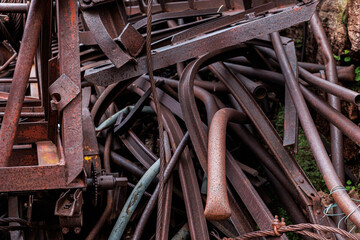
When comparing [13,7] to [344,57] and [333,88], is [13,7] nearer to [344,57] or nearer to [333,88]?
[333,88]

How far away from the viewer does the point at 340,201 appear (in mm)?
1986

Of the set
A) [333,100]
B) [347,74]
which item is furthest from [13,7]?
[347,74]

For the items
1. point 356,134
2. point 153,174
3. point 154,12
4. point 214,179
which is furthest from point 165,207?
point 154,12

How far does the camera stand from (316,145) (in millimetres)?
2393

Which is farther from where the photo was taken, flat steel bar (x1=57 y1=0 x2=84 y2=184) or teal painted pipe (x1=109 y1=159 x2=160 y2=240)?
teal painted pipe (x1=109 y1=159 x2=160 y2=240)

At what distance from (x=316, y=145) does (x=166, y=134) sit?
1169 millimetres

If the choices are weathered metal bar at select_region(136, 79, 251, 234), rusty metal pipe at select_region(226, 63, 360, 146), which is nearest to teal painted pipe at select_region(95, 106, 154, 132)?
weathered metal bar at select_region(136, 79, 251, 234)

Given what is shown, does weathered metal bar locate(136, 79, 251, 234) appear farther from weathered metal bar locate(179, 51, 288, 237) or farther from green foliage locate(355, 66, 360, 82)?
green foliage locate(355, 66, 360, 82)

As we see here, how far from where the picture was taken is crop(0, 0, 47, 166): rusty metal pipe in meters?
1.95

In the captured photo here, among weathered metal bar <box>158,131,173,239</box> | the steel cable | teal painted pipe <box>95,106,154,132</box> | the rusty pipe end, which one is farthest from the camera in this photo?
teal painted pipe <box>95,106,154,132</box>

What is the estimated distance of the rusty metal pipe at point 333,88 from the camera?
95.3 inches

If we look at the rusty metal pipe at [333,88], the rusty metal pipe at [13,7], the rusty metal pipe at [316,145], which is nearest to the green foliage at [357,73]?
the rusty metal pipe at [333,88]

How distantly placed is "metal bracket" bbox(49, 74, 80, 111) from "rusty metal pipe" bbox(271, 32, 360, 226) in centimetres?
137

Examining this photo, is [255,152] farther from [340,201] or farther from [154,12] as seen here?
[154,12]
